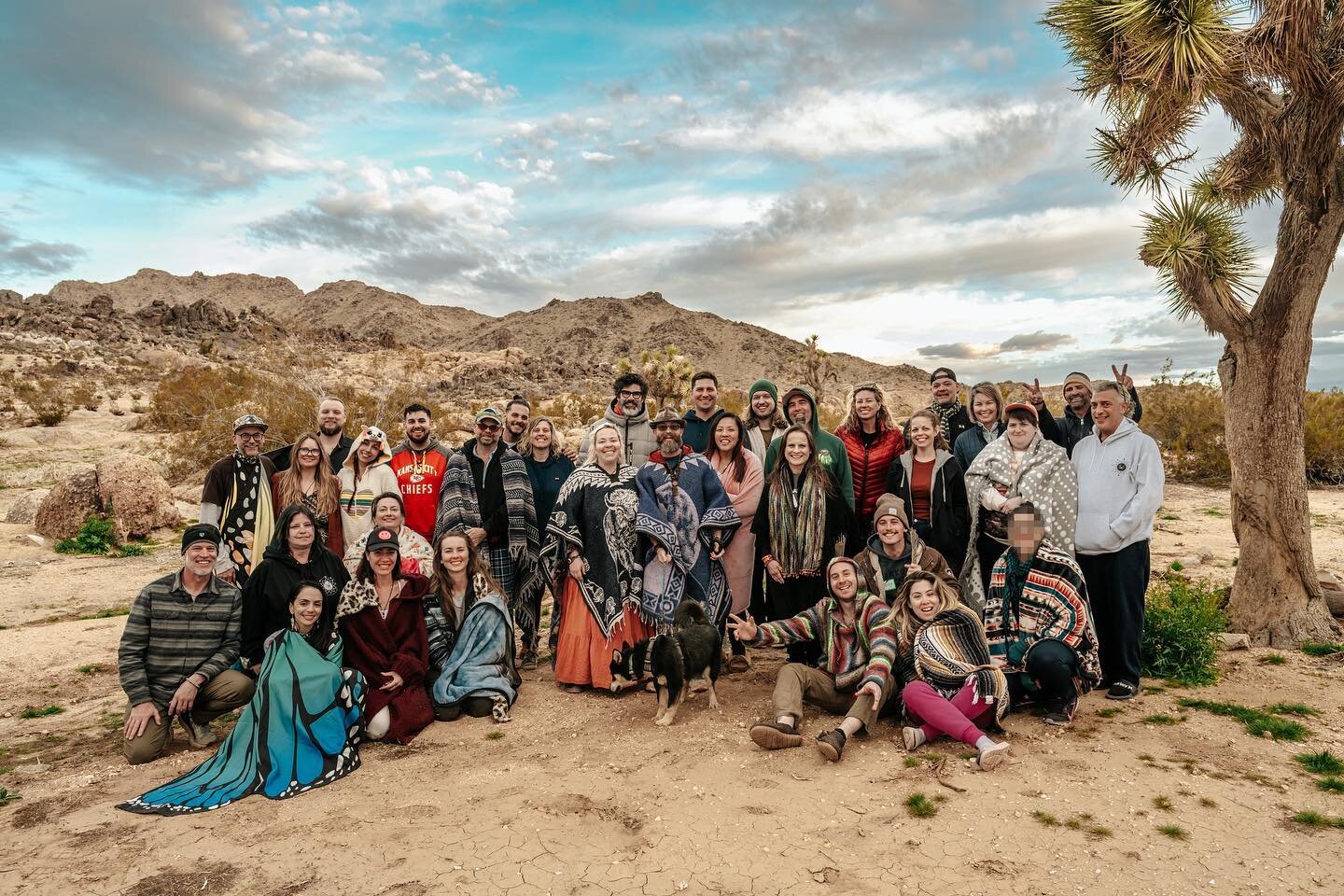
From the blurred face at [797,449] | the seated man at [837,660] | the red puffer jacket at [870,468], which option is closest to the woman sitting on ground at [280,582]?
the seated man at [837,660]

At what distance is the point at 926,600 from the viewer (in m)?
4.38

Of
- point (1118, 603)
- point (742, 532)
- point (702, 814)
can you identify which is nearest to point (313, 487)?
point (742, 532)

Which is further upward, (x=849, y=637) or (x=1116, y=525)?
(x=1116, y=525)

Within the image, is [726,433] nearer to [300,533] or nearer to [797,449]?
[797,449]

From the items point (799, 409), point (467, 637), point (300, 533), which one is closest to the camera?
point (300, 533)

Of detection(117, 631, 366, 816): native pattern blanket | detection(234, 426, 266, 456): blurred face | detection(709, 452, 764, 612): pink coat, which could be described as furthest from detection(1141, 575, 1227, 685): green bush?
detection(234, 426, 266, 456): blurred face

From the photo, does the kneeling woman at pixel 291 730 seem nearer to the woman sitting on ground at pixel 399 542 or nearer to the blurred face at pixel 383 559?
the blurred face at pixel 383 559

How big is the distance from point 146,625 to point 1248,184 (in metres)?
9.03

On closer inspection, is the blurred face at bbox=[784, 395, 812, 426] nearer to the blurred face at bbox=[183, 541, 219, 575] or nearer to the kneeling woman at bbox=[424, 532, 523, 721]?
the kneeling woman at bbox=[424, 532, 523, 721]

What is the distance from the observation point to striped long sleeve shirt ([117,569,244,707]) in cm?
441

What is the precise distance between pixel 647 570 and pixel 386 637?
1.74 metres

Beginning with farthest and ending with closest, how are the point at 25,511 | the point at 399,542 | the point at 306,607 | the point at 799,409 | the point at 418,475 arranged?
the point at 25,511 → the point at 418,475 → the point at 799,409 → the point at 399,542 → the point at 306,607

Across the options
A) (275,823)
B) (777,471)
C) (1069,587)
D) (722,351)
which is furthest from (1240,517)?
(722,351)

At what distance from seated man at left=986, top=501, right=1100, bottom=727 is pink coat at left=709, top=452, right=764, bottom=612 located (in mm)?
1689
